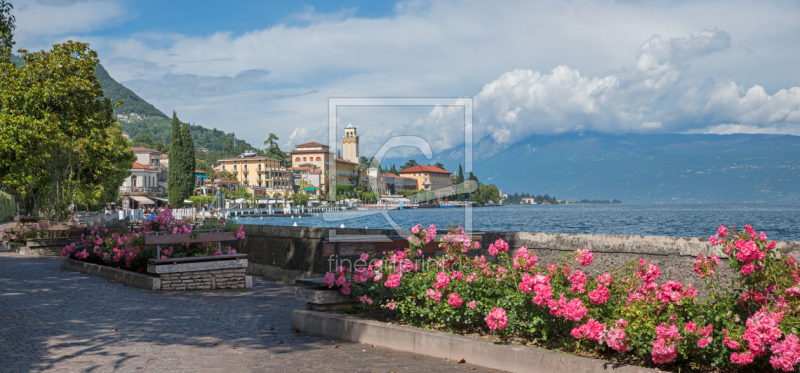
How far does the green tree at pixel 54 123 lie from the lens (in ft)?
65.3

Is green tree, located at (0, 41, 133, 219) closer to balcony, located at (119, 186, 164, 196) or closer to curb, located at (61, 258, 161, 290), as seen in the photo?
curb, located at (61, 258, 161, 290)

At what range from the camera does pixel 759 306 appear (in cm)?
461

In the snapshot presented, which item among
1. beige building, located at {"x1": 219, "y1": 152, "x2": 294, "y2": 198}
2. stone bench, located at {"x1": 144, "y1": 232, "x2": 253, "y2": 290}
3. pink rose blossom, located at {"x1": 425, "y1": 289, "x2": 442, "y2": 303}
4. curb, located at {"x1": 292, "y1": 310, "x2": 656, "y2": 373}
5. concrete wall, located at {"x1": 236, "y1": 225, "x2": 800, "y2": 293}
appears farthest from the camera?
beige building, located at {"x1": 219, "y1": 152, "x2": 294, "y2": 198}

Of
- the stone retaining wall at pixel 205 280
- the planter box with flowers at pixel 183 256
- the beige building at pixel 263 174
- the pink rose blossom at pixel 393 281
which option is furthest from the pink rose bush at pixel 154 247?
the beige building at pixel 263 174

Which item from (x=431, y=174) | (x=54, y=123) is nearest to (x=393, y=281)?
(x=431, y=174)

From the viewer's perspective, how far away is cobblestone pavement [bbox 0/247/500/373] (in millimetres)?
5383

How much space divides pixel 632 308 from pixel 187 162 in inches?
4345

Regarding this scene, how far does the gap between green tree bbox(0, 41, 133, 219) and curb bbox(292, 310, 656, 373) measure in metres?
16.9

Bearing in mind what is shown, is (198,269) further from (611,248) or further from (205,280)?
(611,248)

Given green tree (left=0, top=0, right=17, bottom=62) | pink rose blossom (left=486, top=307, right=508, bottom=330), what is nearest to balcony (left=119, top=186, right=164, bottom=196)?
green tree (left=0, top=0, right=17, bottom=62)

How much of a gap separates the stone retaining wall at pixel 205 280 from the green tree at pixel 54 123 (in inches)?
484

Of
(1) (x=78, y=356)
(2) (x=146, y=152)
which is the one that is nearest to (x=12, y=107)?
(1) (x=78, y=356)

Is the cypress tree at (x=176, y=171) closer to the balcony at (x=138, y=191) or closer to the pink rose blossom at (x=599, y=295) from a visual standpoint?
the balcony at (x=138, y=191)

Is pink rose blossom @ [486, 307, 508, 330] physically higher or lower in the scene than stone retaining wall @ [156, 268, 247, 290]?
higher
